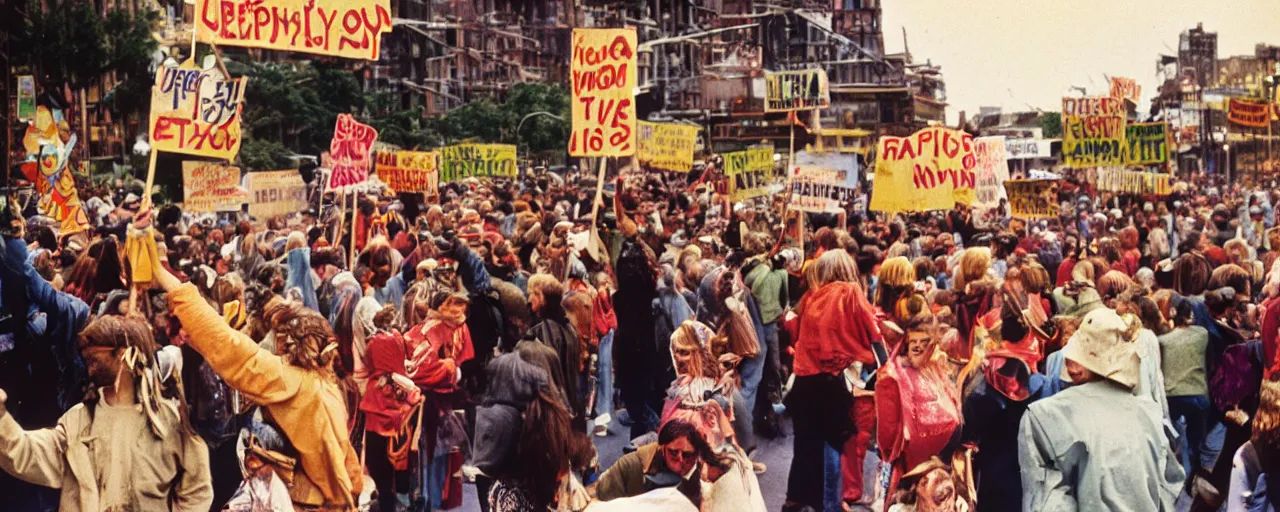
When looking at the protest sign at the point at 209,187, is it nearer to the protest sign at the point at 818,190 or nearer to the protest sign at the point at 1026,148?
the protest sign at the point at 818,190

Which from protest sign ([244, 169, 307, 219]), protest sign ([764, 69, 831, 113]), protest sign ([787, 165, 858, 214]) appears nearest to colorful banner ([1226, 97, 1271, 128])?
protest sign ([787, 165, 858, 214])

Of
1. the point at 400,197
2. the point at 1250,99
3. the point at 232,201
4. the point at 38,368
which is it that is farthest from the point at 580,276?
the point at 1250,99

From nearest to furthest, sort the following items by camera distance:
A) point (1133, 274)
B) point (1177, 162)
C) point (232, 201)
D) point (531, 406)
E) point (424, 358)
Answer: point (531, 406), point (424, 358), point (232, 201), point (1133, 274), point (1177, 162)

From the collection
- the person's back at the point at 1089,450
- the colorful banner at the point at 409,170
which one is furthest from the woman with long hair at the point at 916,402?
the colorful banner at the point at 409,170

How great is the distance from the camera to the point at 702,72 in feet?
38.8

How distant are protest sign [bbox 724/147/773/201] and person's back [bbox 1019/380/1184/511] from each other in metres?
4.30

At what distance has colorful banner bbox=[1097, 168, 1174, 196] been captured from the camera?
1470cm

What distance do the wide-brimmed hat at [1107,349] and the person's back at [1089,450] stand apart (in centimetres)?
10

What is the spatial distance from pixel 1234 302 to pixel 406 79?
5.76 meters

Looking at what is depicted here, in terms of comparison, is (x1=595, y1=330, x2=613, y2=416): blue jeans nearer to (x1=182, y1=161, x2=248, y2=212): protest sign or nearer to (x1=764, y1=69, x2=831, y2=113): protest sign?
(x1=764, y1=69, x2=831, y2=113): protest sign

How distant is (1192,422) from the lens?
11.0m

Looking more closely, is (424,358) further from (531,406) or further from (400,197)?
(400,197)

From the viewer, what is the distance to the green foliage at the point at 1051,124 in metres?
13.2

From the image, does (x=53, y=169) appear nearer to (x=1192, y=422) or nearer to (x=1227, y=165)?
(x=1192, y=422)
